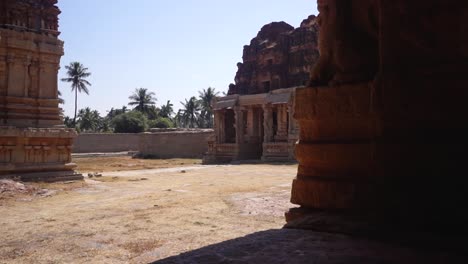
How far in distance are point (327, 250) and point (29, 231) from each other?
17.5ft

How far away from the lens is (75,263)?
14.9ft

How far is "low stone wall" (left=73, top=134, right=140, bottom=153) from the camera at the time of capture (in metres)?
37.9

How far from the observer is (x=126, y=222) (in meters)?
6.85

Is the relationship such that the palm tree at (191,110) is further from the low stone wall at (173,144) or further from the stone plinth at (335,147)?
the stone plinth at (335,147)

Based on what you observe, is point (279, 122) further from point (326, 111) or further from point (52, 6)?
point (326, 111)

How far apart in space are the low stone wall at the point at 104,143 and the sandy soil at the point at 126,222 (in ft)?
92.9

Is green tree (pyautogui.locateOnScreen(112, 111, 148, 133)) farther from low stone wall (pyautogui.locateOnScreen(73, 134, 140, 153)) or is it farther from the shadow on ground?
the shadow on ground

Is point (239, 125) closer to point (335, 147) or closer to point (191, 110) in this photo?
point (335, 147)

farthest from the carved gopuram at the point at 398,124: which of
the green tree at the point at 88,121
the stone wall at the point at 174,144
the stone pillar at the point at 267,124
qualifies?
the green tree at the point at 88,121

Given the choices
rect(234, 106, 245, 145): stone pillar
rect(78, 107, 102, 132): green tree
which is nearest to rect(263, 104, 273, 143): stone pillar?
rect(234, 106, 245, 145): stone pillar

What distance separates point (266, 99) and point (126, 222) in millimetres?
20911

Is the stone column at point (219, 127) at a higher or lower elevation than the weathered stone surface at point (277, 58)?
lower

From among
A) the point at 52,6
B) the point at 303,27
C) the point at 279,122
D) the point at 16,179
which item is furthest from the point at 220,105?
the point at 16,179

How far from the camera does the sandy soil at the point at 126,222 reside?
502 cm
